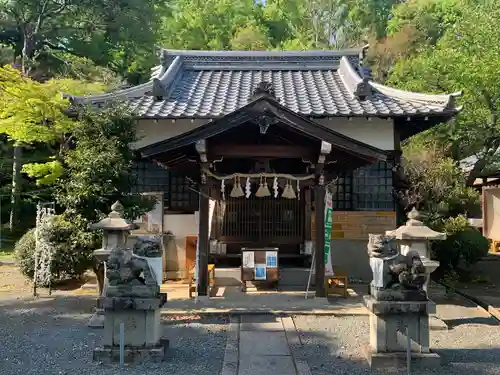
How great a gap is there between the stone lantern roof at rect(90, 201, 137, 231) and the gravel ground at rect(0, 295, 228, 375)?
1754 mm

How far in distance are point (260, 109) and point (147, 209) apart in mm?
3263

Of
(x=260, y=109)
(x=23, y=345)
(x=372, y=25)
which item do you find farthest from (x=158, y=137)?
(x=372, y=25)

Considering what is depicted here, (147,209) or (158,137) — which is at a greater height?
(158,137)

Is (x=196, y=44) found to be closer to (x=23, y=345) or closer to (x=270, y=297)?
(x=270, y=297)

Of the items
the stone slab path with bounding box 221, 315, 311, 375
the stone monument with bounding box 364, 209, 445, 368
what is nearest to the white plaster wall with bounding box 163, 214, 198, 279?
the stone slab path with bounding box 221, 315, 311, 375

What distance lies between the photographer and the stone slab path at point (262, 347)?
6145 millimetres

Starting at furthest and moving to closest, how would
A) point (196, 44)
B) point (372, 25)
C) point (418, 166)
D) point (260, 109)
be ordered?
point (372, 25) → point (196, 44) → point (418, 166) → point (260, 109)

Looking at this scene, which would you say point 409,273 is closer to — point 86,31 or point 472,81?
point 472,81

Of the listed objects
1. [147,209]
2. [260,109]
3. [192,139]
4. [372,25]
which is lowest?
[147,209]

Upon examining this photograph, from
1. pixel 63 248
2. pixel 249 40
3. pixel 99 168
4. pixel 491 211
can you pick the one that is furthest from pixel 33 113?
pixel 249 40

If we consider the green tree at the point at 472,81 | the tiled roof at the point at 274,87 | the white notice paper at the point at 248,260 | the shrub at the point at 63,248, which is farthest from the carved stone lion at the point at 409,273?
the green tree at the point at 472,81

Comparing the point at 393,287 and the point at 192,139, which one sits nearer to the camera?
the point at 393,287

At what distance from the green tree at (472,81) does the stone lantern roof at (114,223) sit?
1540cm

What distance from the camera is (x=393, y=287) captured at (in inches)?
251
